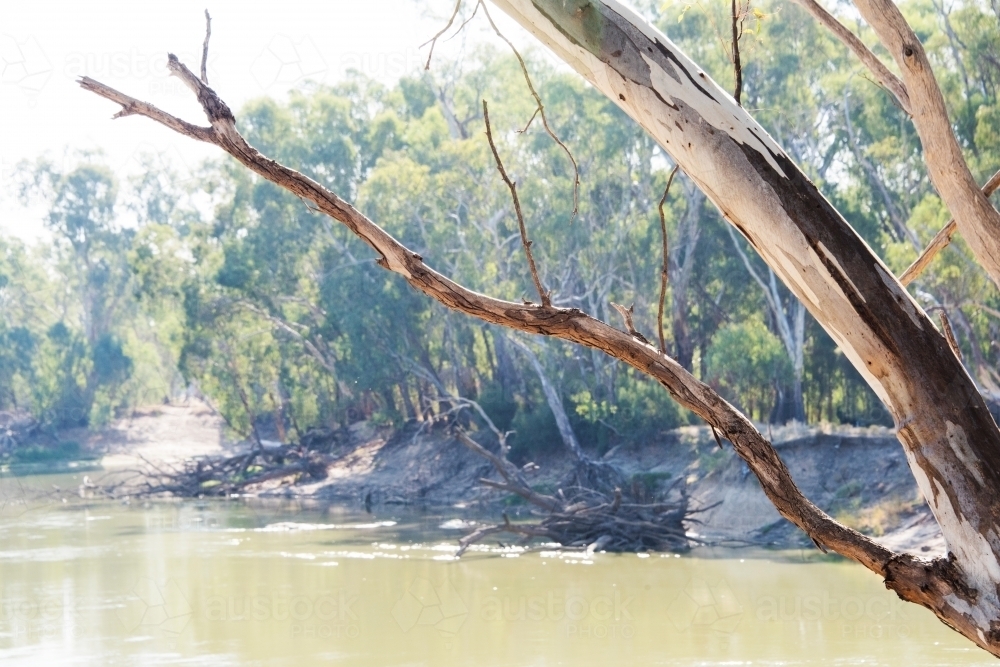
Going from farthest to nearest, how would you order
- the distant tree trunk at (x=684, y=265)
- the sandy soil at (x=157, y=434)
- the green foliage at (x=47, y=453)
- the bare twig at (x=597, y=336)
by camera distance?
1. the sandy soil at (x=157, y=434)
2. the green foliage at (x=47, y=453)
3. the distant tree trunk at (x=684, y=265)
4. the bare twig at (x=597, y=336)

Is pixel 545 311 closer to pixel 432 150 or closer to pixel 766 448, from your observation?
pixel 766 448

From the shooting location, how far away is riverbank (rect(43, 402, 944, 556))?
46.4 ft

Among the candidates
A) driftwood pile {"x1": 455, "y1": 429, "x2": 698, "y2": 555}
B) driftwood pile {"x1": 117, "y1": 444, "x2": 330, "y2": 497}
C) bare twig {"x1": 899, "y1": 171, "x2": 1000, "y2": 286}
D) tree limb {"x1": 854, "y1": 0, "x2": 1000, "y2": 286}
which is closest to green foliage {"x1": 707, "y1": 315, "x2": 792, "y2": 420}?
driftwood pile {"x1": 455, "y1": 429, "x2": 698, "y2": 555}

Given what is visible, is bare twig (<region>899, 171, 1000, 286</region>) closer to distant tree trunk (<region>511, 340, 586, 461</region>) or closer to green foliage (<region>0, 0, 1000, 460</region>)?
green foliage (<region>0, 0, 1000, 460</region>)

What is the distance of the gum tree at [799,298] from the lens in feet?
6.53

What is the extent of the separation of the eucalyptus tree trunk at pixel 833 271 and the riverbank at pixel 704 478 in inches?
429

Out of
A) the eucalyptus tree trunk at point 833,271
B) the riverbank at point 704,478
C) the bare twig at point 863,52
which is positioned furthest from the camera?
the riverbank at point 704,478

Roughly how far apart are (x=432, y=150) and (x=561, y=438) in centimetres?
704

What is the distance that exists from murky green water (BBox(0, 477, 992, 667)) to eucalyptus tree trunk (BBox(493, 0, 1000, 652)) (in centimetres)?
726

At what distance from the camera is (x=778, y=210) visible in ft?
6.77

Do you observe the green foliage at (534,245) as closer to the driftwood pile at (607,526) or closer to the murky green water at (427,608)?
the driftwood pile at (607,526)

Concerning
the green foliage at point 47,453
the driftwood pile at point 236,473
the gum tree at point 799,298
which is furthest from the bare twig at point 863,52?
the green foliage at point 47,453

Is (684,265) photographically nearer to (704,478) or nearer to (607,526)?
(704,478)

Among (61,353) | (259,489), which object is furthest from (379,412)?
(61,353)
